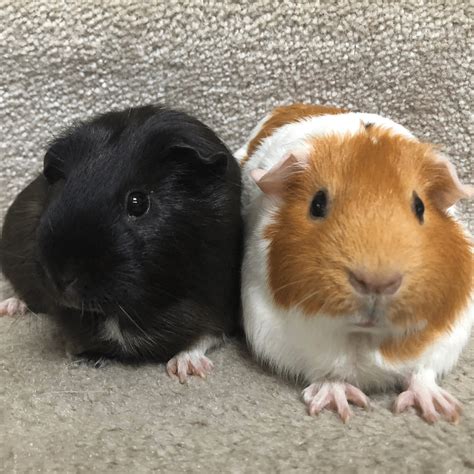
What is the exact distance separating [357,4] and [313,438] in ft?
3.43

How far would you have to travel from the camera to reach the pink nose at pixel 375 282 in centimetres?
Result: 90

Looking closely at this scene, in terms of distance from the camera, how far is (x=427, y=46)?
161 cm

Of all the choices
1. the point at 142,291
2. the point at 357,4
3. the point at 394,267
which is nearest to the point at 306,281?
the point at 394,267

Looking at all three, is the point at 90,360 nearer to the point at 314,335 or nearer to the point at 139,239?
the point at 139,239

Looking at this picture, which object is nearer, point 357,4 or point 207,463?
point 207,463

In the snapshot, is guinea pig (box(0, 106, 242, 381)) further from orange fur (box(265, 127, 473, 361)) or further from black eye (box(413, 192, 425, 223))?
black eye (box(413, 192, 425, 223))

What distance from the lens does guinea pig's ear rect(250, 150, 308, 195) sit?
107cm

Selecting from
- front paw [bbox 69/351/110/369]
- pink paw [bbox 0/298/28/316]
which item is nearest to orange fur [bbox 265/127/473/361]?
front paw [bbox 69/351/110/369]

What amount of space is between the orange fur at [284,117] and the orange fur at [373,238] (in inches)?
9.8

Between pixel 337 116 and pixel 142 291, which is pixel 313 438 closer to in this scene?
pixel 142 291

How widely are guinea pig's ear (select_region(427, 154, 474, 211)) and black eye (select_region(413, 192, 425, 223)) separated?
0.16ft

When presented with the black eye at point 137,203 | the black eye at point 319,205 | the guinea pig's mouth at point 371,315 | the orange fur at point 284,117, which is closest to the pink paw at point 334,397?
the guinea pig's mouth at point 371,315

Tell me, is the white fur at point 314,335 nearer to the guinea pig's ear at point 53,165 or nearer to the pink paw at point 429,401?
the pink paw at point 429,401

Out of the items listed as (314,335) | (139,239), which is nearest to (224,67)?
(139,239)
